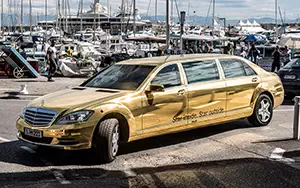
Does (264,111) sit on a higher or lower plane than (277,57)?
higher

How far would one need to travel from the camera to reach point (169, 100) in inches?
314

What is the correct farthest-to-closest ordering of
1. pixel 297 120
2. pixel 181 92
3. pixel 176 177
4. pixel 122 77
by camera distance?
pixel 297 120, pixel 122 77, pixel 181 92, pixel 176 177

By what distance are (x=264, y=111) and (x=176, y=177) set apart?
4.31 metres

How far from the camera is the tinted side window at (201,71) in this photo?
28.2 feet

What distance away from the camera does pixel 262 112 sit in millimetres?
10109

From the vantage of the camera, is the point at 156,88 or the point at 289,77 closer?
the point at 156,88

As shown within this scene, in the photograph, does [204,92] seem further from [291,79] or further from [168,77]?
[291,79]

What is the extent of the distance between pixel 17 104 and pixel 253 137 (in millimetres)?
7568

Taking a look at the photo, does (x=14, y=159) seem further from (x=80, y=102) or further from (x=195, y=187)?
(x=195, y=187)

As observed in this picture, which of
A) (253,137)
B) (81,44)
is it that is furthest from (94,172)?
(81,44)

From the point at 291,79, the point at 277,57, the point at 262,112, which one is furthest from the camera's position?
the point at 277,57

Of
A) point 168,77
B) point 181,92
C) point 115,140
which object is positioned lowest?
point 115,140

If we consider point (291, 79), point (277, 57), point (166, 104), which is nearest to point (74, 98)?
point (166, 104)

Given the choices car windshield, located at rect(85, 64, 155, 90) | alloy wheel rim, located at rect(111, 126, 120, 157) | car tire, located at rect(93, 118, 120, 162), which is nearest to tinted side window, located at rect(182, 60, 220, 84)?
car windshield, located at rect(85, 64, 155, 90)
